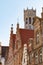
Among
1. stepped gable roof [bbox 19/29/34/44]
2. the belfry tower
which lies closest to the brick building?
stepped gable roof [bbox 19/29/34/44]

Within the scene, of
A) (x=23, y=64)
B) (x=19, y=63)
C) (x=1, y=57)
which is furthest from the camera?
(x=1, y=57)

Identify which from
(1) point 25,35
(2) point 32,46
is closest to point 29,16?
(1) point 25,35

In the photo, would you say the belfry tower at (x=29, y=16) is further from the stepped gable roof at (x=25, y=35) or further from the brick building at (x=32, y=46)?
the brick building at (x=32, y=46)

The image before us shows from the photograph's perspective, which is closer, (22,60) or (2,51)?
(22,60)

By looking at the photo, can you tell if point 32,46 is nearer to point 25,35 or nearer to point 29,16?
point 25,35

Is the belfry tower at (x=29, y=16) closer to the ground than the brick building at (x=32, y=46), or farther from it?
farther from it

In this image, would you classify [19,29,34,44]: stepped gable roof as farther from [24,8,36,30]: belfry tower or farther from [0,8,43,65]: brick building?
[24,8,36,30]: belfry tower

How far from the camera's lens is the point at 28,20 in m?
99.1

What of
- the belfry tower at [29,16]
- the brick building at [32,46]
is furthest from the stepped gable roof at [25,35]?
the belfry tower at [29,16]

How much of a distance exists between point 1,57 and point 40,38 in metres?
33.1

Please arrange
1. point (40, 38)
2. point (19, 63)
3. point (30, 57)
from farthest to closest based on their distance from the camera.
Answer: point (19, 63) → point (30, 57) → point (40, 38)

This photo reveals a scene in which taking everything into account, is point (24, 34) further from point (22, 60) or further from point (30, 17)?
point (30, 17)

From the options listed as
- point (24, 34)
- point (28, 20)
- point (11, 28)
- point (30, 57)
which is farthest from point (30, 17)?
point (30, 57)

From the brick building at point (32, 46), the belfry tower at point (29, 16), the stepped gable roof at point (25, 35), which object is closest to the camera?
the brick building at point (32, 46)
